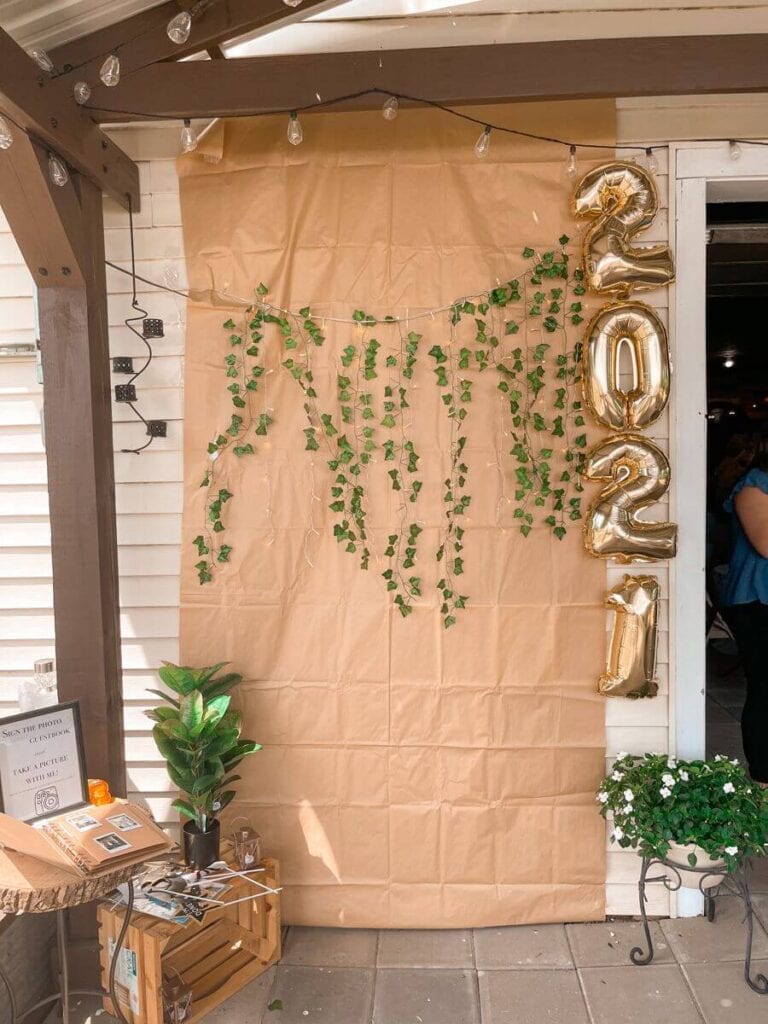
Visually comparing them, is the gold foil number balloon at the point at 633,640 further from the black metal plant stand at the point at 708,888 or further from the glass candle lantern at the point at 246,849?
the glass candle lantern at the point at 246,849

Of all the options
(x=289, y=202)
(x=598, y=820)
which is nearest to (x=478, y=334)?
(x=289, y=202)

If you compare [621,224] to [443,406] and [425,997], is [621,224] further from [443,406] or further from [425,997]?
[425,997]

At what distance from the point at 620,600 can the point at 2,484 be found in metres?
2.22

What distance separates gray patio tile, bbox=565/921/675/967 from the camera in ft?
7.97

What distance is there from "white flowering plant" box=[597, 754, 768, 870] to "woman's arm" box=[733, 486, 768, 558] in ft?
3.07

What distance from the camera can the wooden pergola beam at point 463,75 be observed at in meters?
2.13

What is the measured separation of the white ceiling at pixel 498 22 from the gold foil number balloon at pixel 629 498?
1.38m

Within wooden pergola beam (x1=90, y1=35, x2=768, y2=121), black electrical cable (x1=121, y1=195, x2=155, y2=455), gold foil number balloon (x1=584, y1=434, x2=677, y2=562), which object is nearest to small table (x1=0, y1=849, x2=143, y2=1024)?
black electrical cable (x1=121, y1=195, x2=155, y2=455)

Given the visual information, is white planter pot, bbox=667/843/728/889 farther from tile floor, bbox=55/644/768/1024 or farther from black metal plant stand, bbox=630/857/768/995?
tile floor, bbox=55/644/768/1024

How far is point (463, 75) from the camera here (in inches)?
84.4

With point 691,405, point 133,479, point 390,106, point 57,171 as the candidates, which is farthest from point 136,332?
point 691,405

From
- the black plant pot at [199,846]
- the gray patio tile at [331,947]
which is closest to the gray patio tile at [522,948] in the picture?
the gray patio tile at [331,947]

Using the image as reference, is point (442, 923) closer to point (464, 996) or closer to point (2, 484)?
point (464, 996)

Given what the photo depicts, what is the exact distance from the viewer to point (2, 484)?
269cm
